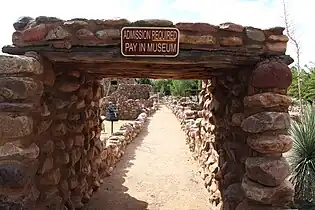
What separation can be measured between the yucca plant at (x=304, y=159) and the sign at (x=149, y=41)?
9.42 feet

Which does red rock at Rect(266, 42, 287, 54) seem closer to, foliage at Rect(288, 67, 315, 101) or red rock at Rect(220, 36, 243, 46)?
red rock at Rect(220, 36, 243, 46)

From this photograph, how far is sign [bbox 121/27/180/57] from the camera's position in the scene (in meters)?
3.00

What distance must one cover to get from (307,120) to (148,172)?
3.28m

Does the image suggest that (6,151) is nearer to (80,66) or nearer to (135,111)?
(80,66)

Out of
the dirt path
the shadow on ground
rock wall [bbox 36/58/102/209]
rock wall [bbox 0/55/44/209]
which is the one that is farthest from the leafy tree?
rock wall [bbox 0/55/44/209]

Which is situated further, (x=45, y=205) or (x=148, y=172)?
(x=148, y=172)

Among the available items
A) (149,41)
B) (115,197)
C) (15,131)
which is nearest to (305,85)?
(115,197)

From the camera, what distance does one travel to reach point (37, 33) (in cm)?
301

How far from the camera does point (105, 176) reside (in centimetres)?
642

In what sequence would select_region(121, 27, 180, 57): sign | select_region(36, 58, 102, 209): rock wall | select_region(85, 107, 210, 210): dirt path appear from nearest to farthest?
select_region(121, 27, 180, 57): sign < select_region(36, 58, 102, 209): rock wall < select_region(85, 107, 210, 210): dirt path

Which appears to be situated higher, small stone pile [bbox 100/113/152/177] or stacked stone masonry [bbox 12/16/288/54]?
stacked stone masonry [bbox 12/16/288/54]

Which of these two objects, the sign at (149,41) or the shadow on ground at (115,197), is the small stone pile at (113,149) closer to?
the shadow on ground at (115,197)

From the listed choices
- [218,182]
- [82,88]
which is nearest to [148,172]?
[218,182]

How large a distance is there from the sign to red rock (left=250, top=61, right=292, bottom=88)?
77 cm
